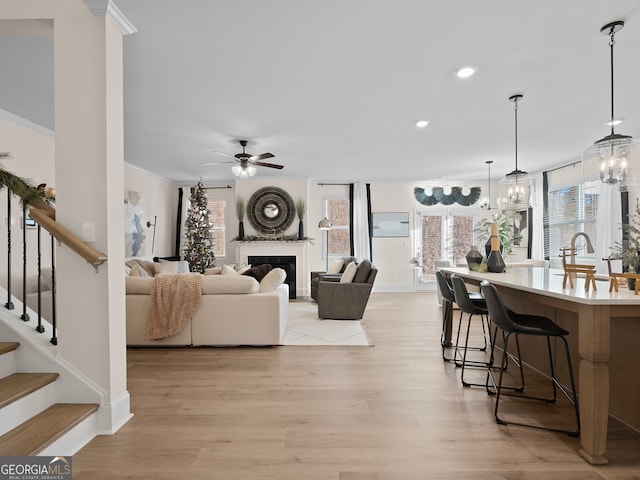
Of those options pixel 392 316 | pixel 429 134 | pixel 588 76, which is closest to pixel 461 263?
pixel 392 316

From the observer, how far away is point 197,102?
404 cm

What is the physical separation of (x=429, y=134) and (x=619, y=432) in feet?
13.3

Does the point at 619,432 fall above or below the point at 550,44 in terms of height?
below

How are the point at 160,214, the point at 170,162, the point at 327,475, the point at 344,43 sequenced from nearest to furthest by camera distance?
the point at 327,475 < the point at 344,43 < the point at 170,162 < the point at 160,214

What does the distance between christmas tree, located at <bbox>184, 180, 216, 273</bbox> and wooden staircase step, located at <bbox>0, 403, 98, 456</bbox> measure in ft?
17.3

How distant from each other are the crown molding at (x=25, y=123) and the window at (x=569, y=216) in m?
8.49

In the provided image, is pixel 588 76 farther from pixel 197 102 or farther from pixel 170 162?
pixel 170 162

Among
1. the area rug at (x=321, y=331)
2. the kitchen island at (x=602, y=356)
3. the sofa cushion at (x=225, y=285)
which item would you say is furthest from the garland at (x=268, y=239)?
the kitchen island at (x=602, y=356)

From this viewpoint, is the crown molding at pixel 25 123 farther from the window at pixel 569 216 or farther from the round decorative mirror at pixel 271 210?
the window at pixel 569 216

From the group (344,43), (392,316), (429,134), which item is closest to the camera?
(344,43)

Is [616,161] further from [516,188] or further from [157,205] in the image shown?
[157,205]

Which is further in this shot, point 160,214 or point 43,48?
point 160,214

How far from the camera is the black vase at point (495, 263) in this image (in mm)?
3764

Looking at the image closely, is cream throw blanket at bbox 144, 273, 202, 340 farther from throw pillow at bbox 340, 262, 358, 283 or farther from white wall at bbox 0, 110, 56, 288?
throw pillow at bbox 340, 262, 358, 283
